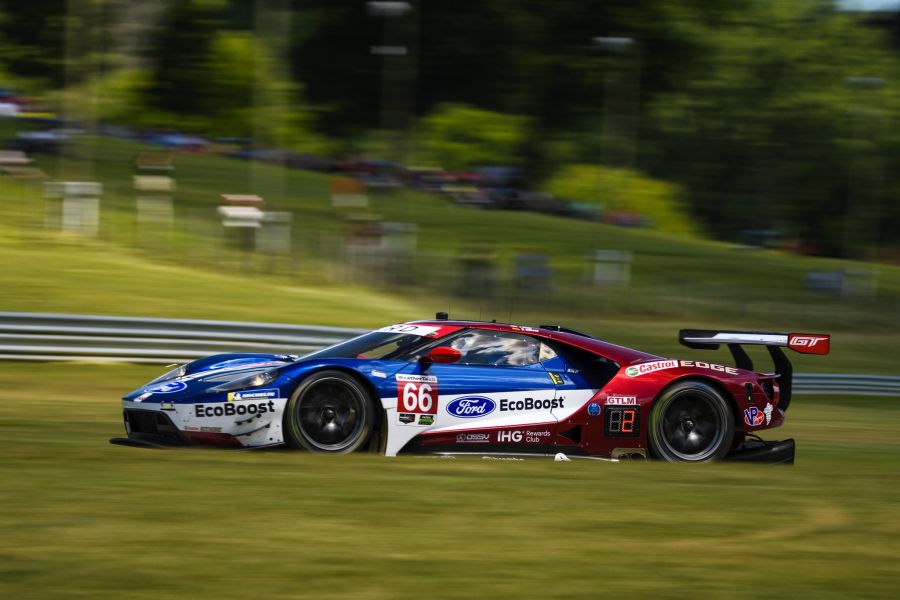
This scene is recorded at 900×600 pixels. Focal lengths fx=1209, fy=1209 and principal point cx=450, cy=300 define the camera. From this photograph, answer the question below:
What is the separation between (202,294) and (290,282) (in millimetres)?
3979

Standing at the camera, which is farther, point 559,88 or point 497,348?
point 559,88

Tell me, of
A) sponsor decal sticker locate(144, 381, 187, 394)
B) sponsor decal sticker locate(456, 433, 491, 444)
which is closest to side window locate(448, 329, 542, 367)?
sponsor decal sticker locate(456, 433, 491, 444)

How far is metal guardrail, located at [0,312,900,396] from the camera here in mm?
14328

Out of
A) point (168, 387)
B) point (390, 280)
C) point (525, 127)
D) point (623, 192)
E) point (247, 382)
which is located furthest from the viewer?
point (525, 127)

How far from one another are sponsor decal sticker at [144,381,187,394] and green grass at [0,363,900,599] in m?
0.51

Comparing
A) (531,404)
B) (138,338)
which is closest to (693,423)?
(531,404)

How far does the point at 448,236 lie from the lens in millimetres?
35969

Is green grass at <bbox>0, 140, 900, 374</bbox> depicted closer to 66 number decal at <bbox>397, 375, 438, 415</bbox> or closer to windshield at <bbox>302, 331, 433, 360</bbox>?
windshield at <bbox>302, 331, 433, 360</bbox>

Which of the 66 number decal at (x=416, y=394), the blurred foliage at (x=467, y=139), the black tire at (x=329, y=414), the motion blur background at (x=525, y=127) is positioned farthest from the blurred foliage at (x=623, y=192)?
the black tire at (x=329, y=414)

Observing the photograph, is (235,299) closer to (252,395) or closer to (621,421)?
(252,395)

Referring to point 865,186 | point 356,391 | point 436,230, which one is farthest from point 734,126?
point 356,391

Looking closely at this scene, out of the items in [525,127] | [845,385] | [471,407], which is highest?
[525,127]

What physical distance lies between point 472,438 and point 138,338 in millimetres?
7348

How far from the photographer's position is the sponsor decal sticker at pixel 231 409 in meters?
8.15
